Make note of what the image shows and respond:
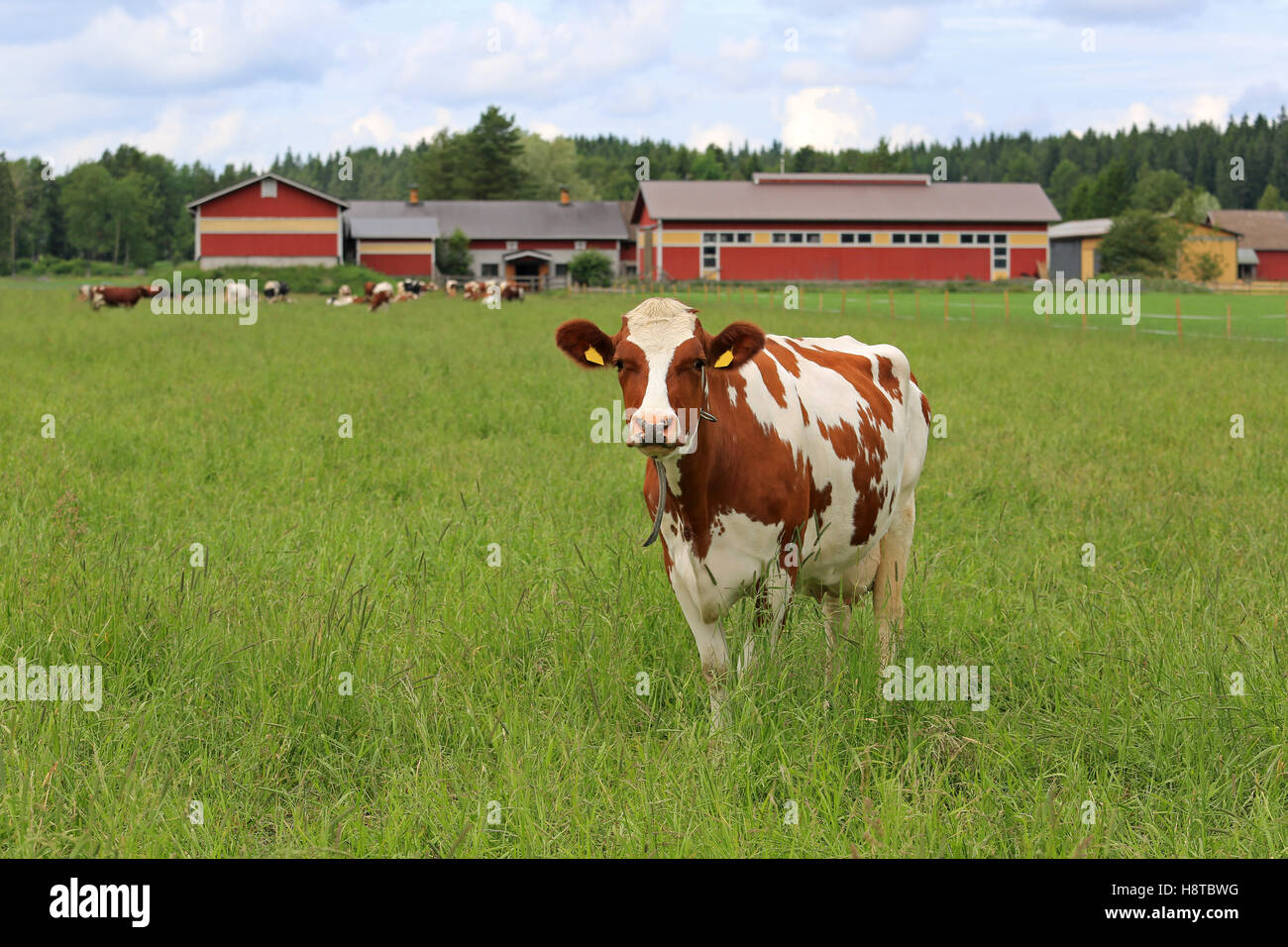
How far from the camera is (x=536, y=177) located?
114 meters

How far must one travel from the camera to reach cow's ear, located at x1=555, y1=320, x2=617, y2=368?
4172 millimetres

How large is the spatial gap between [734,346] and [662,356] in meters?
0.38

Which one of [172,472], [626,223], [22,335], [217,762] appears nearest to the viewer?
[217,762]

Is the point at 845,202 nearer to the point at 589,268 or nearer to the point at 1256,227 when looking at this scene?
the point at 589,268

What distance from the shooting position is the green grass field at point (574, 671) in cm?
372

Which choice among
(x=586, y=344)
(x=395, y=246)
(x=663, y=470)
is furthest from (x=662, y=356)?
→ (x=395, y=246)

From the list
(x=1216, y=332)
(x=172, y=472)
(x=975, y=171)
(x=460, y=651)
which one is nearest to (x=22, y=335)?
(x=172, y=472)

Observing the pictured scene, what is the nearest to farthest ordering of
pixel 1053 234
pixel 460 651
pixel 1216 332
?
pixel 460 651
pixel 1216 332
pixel 1053 234

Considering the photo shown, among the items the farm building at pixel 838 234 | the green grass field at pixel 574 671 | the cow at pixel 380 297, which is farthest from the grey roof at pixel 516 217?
the green grass field at pixel 574 671

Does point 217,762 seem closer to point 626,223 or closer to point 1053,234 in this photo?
point 626,223

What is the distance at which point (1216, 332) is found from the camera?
26672 millimetres

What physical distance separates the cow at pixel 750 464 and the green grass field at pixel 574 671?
259mm

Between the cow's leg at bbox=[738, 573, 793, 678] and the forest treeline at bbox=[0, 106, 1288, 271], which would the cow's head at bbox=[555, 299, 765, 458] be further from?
the forest treeline at bbox=[0, 106, 1288, 271]
